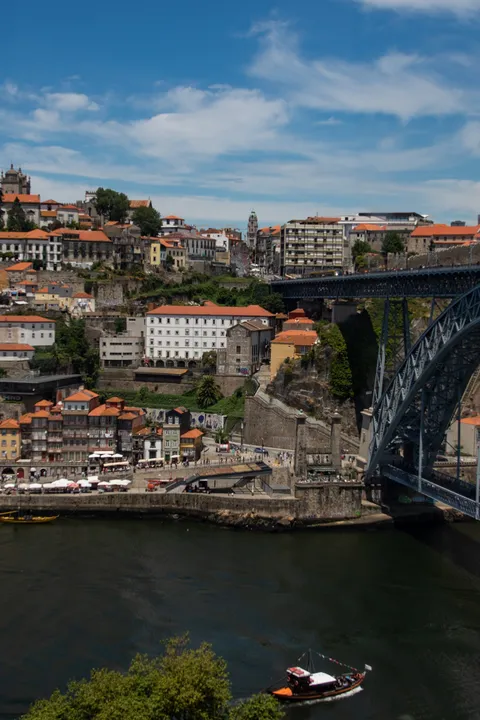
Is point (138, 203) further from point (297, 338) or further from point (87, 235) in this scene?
point (297, 338)

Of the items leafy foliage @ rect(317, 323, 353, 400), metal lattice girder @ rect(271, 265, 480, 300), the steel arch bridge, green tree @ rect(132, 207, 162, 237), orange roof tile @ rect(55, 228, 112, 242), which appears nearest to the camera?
the steel arch bridge

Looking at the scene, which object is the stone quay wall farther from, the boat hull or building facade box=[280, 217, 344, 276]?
building facade box=[280, 217, 344, 276]

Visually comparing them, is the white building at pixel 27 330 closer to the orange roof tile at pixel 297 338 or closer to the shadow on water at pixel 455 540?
the orange roof tile at pixel 297 338

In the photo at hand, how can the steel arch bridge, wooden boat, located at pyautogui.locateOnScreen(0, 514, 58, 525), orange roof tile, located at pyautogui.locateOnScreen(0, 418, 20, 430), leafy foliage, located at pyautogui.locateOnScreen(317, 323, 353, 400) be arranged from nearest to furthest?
the steel arch bridge
wooden boat, located at pyautogui.locateOnScreen(0, 514, 58, 525)
orange roof tile, located at pyautogui.locateOnScreen(0, 418, 20, 430)
leafy foliage, located at pyautogui.locateOnScreen(317, 323, 353, 400)

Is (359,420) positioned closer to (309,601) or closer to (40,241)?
(309,601)

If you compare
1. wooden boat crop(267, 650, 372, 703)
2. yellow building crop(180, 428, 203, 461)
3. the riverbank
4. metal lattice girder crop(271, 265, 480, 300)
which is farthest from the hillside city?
wooden boat crop(267, 650, 372, 703)

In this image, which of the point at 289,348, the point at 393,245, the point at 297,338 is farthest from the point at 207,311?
the point at 393,245
